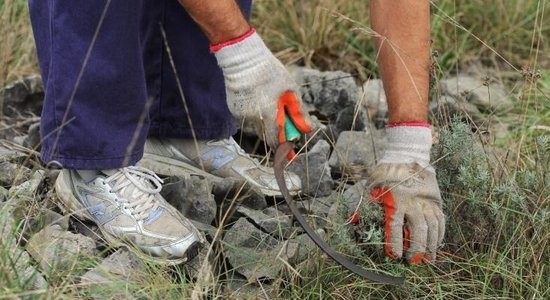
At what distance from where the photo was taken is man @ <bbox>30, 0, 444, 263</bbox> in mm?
2355

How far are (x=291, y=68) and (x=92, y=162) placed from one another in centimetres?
172

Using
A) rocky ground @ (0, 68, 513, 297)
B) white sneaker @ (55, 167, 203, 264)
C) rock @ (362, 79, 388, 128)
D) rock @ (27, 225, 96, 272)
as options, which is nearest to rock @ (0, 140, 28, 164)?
rocky ground @ (0, 68, 513, 297)

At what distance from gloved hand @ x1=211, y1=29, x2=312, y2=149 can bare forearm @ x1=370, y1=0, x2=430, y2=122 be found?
0.28m

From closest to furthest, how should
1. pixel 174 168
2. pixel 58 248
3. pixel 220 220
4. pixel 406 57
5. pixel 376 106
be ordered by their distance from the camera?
pixel 58 248 → pixel 406 57 → pixel 220 220 → pixel 174 168 → pixel 376 106

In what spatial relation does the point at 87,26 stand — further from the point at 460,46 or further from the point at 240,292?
the point at 460,46

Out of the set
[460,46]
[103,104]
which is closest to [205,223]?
[103,104]

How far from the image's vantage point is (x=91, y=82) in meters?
2.43

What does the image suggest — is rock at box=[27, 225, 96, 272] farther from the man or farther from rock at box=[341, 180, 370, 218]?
rock at box=[341, 180, 370, 218]

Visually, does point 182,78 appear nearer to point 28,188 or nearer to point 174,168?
point 174,168

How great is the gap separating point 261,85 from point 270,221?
0.47 metres

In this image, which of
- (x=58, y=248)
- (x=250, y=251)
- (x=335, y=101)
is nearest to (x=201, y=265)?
(x=250, y=251)

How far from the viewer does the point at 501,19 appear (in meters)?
4.48

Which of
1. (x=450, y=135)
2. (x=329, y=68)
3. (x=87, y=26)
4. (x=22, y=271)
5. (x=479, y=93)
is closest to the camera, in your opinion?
(x=22, y=271)

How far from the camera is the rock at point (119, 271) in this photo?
2189 millimetres
